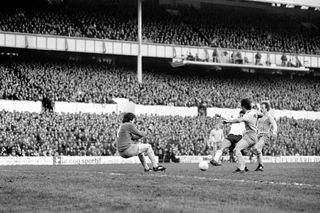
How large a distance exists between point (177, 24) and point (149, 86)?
8892mm

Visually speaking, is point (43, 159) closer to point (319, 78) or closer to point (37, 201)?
point (37, 201)

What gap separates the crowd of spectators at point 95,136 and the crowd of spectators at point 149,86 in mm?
4435

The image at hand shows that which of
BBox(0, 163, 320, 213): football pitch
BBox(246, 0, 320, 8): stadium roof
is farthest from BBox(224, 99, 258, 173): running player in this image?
BBox(246, 0, 320, 8): stadium roof

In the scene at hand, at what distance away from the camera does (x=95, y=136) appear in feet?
124

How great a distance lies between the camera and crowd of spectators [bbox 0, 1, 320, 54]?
168ft

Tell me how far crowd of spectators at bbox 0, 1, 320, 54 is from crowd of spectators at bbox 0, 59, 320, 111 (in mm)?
2663

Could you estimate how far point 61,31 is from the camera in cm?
5116

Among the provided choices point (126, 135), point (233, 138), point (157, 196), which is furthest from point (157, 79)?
point (157, 196)

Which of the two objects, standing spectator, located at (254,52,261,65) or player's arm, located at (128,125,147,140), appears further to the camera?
standing spectator, located at (254,52,261,65)

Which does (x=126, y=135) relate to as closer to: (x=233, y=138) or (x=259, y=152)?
(x=259, y=152)

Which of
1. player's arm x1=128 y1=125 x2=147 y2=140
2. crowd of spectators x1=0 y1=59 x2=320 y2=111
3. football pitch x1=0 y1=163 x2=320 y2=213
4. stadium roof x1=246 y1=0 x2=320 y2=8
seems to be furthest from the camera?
stadium roof x1=246 y1=0 x2=320 y2=8

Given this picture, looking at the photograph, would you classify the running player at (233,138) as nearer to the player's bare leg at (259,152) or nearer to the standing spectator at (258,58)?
the player's bare leg at (259,152)

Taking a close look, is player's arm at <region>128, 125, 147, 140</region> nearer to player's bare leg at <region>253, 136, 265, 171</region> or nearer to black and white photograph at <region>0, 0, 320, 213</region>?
black and white photograph at <region>0, 0, 320, 213</region>

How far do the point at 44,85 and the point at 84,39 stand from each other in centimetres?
704
